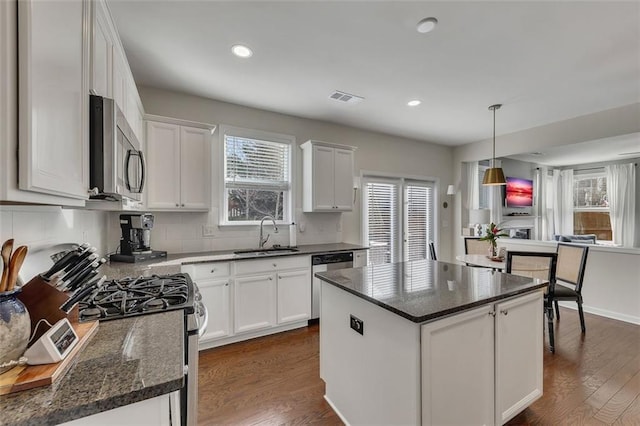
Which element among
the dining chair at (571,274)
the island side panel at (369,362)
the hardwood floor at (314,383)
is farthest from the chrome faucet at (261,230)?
the dining chair at (571,274)

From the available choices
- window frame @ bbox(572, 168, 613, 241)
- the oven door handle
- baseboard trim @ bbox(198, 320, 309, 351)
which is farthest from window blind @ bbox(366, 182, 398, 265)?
window frame @ bbox(572, 168, 613, 241)

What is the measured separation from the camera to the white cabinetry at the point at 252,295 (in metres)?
2.76

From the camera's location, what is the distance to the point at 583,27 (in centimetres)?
205

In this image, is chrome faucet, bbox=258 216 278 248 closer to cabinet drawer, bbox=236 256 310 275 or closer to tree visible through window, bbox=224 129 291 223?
tree visible through window, bbox=224 129 291 223

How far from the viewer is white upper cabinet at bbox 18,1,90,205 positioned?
71 cm

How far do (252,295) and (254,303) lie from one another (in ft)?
0.31

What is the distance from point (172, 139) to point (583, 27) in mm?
3699

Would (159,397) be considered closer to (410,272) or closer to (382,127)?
(410,272)

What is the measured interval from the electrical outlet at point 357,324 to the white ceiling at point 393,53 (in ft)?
6.79

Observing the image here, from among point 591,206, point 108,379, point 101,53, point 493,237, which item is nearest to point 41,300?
point 108,379

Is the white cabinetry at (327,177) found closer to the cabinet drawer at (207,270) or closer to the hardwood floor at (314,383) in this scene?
the cabinet drawer at (207,270)

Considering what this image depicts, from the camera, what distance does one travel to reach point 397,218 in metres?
5.02

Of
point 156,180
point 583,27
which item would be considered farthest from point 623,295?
point 156,180

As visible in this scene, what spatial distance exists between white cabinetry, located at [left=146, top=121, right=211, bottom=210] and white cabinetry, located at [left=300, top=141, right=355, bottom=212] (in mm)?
1303
